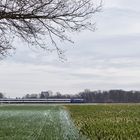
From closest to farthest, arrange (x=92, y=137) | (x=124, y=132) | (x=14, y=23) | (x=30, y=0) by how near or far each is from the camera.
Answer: (x=92, y=137), (x=124, y=132), (x=30, y=0), (x=14, y=23)

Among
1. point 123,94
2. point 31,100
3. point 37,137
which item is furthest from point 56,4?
point 123,94

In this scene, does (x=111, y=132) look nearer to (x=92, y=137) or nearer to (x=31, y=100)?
(x=92, y=137)

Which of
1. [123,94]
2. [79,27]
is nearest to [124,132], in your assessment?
[79,27]

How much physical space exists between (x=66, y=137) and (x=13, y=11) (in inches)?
198

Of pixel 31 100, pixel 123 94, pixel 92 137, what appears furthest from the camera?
pixel 123 94

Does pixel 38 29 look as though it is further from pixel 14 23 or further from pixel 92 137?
pixel 92 137

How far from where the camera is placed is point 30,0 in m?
18.6

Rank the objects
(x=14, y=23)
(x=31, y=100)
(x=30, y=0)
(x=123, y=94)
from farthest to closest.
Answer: (x=123, y=94)
(x=31, y=100)
(x=14, y=23)
(x=30, y=0)

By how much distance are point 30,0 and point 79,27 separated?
1.99 meters

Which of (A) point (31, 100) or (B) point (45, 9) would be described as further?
(A) point (31, 100)

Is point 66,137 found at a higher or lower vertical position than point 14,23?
lower

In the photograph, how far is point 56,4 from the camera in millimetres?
18938

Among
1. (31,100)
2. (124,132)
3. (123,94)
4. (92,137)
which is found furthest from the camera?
(123,94)

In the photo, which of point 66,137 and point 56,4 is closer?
point 66,137
